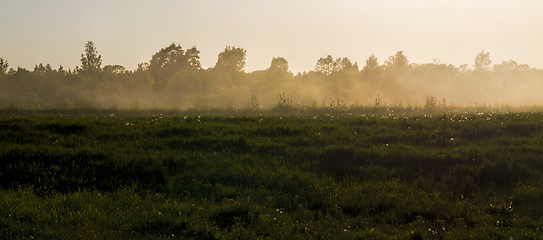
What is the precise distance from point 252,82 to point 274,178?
74.4 m

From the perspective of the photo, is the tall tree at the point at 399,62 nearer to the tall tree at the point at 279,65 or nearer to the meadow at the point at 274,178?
the tall tree at the point at 279,65

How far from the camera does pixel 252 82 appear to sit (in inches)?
3258

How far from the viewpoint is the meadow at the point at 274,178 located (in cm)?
637

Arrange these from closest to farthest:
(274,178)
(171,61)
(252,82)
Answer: (274,178)
(171,61)
(252,82)

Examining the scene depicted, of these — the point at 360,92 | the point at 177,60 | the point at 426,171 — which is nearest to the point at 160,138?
the point at 426,171

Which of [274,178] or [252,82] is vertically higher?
[252,82]

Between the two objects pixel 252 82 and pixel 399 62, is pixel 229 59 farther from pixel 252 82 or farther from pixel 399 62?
pixel 399 62

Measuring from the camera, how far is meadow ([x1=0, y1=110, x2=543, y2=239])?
6.37m

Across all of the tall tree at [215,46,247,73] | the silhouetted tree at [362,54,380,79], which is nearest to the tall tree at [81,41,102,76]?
the tall tree at [215,46,247,73]

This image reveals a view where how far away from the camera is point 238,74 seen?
78625 millimetres

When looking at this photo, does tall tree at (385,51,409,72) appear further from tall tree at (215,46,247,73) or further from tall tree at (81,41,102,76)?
tall tree at (81,41,102,76)

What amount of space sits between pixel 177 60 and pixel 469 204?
7120 centimetres

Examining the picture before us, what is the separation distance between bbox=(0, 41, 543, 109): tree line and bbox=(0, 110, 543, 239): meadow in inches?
1680

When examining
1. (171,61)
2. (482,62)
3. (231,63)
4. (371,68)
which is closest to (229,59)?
(231,63)
